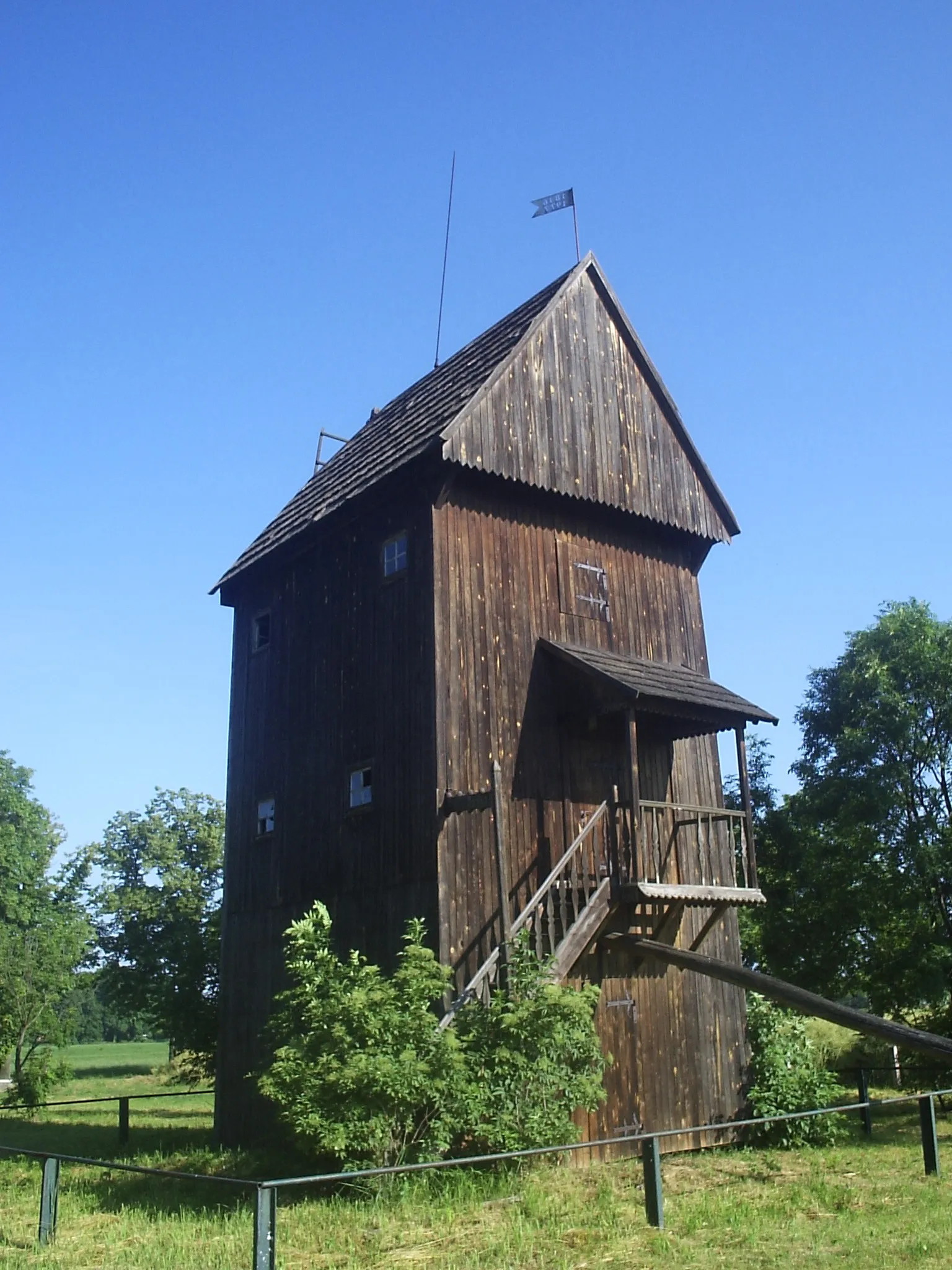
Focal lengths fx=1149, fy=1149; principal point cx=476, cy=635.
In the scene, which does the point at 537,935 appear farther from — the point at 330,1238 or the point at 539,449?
the point at 539,449

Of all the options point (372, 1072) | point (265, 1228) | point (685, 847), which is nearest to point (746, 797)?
point (685, 847)

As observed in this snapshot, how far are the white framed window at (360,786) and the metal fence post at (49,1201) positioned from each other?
7122mm

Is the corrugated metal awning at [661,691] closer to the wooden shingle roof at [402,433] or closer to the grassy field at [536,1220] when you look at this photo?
the wooden shingle roof at [402,433]

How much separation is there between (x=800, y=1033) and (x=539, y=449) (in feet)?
35.6

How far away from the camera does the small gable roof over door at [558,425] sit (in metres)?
18.4

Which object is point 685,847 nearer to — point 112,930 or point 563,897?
point 563,897

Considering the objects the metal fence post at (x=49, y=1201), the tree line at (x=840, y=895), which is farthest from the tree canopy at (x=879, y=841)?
the metal fence post at (x=49, y=1201)

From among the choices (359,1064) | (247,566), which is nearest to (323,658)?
(247,566)

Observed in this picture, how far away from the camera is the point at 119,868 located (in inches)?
1987

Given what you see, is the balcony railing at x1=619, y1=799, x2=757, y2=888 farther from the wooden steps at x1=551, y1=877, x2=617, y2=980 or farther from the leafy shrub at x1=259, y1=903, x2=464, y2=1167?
the leafy shrub at x1=259, y1=903, x2=464, y2=1167

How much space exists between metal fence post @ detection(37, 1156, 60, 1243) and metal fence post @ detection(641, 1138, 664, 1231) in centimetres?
572

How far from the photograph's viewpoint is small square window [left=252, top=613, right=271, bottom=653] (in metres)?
21.3

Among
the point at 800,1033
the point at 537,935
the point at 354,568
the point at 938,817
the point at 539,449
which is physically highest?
the point at 539,449

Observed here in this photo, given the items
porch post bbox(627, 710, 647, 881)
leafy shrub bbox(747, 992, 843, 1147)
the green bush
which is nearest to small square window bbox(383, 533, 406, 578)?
porch post bbox(627, 710, 647, 881)
